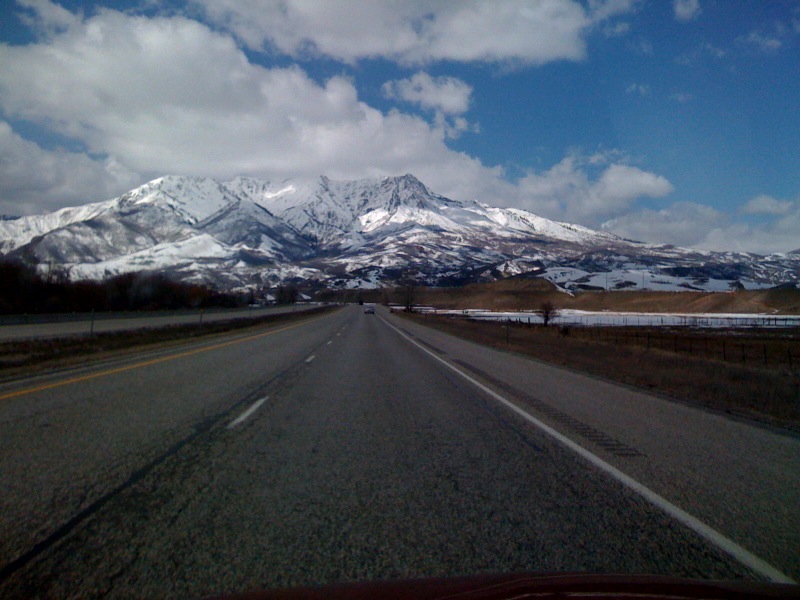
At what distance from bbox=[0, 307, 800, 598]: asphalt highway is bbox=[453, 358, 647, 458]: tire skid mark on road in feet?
0.22

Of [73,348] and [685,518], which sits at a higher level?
[685,518]

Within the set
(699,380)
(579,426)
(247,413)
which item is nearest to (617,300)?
(699,380)

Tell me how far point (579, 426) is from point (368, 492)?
471 centimetres

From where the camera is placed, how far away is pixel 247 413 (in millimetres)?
10094

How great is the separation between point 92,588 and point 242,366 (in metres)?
14.2

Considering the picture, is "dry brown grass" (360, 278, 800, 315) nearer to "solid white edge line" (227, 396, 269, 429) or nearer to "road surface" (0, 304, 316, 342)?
"road surface" (0, 304, 316, 342)

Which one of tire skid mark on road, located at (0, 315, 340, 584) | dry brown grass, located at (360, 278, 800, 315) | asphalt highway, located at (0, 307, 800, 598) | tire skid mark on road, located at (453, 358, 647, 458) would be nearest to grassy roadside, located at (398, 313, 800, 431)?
asphalt highway, located at (0, 307, 800, 598)

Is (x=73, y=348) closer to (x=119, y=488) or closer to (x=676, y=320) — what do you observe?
(x=119, y=488)

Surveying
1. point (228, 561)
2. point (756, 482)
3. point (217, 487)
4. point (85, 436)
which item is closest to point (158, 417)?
point (85, 436)

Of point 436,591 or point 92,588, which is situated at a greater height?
point 436,591

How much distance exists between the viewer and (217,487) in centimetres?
592

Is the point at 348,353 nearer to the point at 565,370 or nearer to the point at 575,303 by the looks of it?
the point at 565,370

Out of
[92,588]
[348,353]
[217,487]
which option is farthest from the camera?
[348,353]

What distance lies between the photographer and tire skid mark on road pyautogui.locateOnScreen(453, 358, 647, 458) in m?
7.68
